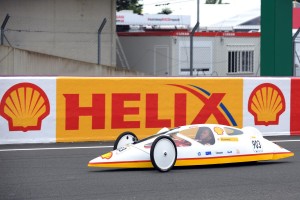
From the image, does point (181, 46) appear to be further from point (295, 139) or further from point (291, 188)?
point (291, 188)

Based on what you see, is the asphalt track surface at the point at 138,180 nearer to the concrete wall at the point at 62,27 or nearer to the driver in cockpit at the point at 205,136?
the driver in cockpit at the point at 205,136

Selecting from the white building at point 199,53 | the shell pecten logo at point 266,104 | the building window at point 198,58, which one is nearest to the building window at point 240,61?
the white building at point 199,53

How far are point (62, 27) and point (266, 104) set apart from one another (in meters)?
13.1

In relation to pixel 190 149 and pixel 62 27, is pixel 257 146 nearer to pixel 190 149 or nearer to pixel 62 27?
pixel 190 149

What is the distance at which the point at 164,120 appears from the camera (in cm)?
1792

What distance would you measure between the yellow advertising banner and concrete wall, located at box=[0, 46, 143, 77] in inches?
327

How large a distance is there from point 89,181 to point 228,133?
2.86 meters

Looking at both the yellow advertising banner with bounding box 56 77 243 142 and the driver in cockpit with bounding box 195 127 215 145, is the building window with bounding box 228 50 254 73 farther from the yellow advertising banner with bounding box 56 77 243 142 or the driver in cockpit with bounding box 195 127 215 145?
the driver in cockpit with bounding box 195 127 215 145

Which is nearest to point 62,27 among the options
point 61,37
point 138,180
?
point 61,37

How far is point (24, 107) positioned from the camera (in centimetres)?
1683

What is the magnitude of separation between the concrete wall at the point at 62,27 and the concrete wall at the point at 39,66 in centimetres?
303

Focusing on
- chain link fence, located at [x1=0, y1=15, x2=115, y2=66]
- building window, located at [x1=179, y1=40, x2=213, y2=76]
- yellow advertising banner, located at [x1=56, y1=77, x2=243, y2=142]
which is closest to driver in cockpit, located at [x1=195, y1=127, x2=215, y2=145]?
yellow advertising banner, located at [x1=56, y1=77, x2=243, y2=142]

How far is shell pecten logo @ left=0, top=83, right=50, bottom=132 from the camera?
16.7 metres

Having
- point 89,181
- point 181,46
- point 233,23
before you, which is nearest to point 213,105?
point 89,181
